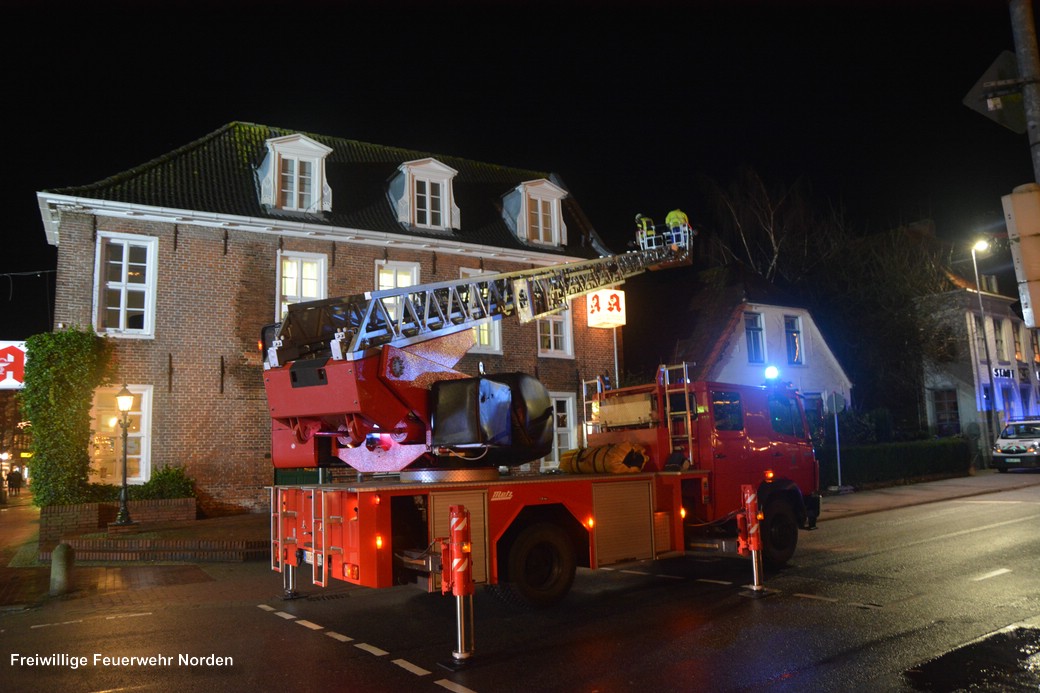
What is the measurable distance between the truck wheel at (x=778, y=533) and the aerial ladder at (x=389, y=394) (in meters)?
3.36

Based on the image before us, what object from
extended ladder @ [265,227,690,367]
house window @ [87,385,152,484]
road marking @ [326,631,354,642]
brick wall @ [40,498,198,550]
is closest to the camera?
road marking @ [326,631,354,642]

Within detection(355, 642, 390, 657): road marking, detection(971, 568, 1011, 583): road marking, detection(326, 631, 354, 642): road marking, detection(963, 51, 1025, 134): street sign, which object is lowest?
detection(971, 568, 1011, 583): road marking

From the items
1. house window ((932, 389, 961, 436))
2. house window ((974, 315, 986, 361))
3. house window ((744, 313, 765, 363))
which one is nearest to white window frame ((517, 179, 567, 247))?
house window ((744, 313, 765, 363))

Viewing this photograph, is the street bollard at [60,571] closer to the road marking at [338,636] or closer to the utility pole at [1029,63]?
the road marking at [338,636]

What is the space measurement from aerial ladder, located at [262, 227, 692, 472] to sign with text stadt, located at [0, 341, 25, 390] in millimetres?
13403

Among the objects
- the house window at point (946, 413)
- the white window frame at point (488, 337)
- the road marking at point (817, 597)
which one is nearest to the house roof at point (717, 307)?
the white window frame at point (488, 337)

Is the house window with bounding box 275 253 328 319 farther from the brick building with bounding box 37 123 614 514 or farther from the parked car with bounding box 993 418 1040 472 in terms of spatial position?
the parked car with bounding box 993 418 1040 472

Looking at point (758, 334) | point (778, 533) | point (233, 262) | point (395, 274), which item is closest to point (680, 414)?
point (778, 533)

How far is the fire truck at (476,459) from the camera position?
7.16 meters

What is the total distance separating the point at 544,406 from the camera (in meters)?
8.70

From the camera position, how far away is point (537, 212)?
2280 cm

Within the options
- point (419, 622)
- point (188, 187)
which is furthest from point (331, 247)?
point (419, 622)

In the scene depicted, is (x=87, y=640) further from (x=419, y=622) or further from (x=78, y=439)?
(x=78, y=439)

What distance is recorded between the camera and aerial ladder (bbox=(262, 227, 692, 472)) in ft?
26.2
